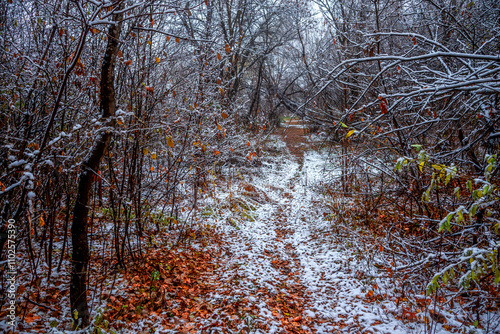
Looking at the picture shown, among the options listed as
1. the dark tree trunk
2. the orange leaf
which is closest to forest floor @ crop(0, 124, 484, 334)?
the orange leaf

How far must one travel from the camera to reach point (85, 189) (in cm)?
269

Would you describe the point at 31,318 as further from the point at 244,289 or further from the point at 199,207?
the point at 199,207

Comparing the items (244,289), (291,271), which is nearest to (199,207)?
(291,271)

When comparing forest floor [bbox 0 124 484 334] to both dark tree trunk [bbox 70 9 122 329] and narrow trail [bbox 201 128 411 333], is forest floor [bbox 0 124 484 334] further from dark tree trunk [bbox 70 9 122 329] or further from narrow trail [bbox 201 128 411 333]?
dark tree trunk [bbox 70 9 122 329]

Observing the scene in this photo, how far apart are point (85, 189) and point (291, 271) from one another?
3.67 meters

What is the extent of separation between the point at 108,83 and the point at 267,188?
774 centimetres

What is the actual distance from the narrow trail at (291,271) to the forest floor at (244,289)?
0.05ft

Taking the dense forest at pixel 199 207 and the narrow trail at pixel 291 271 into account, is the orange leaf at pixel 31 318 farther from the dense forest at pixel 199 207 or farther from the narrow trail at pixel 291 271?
the narrow trail at pixel 291 271

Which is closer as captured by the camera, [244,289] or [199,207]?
[244,289]

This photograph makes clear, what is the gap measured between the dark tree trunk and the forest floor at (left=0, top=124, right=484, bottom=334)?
204 mm

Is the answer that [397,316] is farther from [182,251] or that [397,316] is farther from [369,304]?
[182,251]

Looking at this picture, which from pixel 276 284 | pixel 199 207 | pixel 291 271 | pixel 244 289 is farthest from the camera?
pixel 199 207

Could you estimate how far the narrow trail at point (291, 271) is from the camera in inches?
136

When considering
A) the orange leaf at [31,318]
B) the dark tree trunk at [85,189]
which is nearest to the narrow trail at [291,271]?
the dark tree trunk at [85,189]
